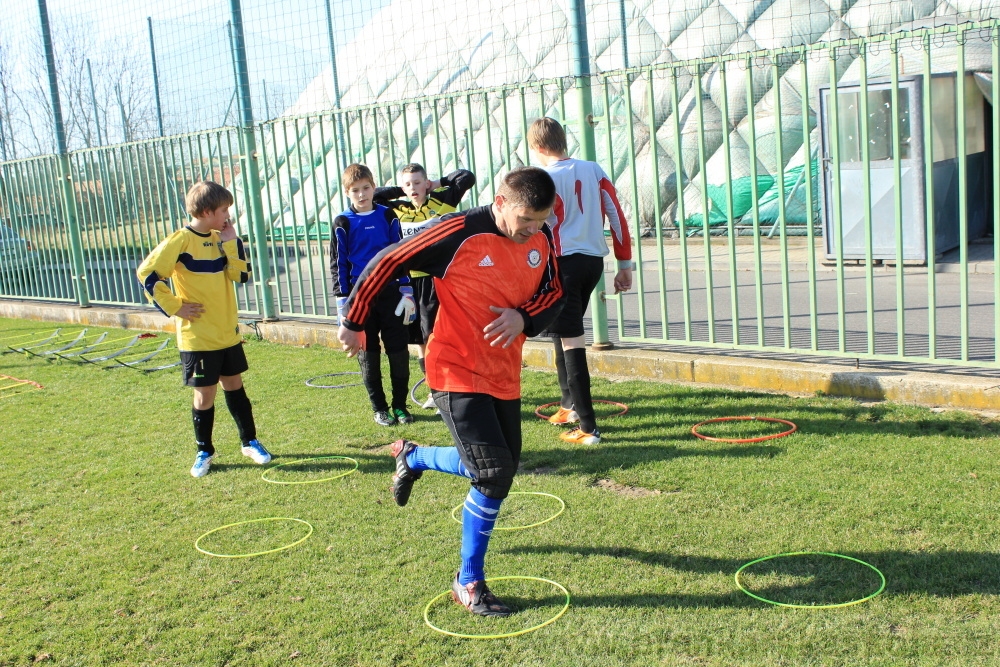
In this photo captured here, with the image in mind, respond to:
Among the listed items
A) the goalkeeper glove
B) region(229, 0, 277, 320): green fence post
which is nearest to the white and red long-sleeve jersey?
the goalkeeper glove

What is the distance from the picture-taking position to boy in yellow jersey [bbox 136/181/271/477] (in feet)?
19.3

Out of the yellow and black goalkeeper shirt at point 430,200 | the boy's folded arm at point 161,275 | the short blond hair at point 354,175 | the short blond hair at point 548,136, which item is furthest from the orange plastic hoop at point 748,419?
the boy's folded arm at point 161,275

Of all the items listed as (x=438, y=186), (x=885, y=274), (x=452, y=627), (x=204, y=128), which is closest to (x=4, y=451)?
(x=438, y=186)

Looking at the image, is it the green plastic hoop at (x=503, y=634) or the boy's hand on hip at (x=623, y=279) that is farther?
the boy's hand on hip at (x=623, y=279)

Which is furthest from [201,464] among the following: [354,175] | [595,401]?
[595,401]

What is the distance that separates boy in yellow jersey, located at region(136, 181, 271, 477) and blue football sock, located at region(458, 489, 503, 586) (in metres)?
2.57

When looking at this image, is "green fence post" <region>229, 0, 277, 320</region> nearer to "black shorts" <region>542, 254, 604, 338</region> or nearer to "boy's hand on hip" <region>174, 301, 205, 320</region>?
"boy's hand on hip" <region>174, 301, 205, 320</region>

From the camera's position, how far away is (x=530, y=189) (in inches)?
152

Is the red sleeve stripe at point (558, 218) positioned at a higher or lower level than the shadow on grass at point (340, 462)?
higher

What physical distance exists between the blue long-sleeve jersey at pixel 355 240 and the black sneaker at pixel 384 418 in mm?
906

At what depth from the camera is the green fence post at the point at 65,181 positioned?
1400cm

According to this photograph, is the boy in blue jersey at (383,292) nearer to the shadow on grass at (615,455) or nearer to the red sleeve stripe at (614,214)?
the shadow on grass at (615,455)

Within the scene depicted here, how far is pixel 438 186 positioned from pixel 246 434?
2246 millimetres

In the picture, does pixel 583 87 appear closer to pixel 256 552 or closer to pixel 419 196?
pixel 419 196
